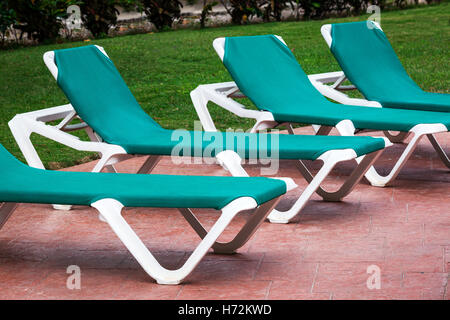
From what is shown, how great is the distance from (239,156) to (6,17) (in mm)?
8923

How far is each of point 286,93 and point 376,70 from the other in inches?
50.5

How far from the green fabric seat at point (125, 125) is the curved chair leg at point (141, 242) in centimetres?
127

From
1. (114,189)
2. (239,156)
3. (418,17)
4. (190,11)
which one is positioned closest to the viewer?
(114,189)

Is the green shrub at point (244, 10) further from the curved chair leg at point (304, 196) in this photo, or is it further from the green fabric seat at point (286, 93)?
the curved chair leg at point (304, 196)

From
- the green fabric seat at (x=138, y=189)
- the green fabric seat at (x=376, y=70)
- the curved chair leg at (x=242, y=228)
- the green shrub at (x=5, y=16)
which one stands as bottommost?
the green shrub at (x=5, y=16)

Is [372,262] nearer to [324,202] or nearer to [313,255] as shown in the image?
[313,255]

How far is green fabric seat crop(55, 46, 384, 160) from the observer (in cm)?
531

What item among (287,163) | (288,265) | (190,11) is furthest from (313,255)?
(190,11)

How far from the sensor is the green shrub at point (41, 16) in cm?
1378

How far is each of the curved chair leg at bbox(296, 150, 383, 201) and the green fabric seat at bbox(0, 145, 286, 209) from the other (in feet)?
4.33

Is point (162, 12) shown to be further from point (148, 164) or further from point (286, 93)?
point (148, 164)

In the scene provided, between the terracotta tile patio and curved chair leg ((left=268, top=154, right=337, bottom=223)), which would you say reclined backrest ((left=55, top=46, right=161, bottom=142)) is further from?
curved chair leg ((left=268, top=154, right=337, bottom=223))

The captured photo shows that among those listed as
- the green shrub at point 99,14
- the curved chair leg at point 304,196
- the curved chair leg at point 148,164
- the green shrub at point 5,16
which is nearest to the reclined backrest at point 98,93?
the curved chair leg at point 148,164
